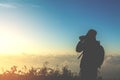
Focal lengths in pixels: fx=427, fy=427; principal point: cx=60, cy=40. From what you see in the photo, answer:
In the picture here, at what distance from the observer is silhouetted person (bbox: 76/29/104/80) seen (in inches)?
703

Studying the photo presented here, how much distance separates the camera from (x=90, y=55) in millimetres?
18016

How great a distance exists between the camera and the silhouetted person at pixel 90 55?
17844 mm

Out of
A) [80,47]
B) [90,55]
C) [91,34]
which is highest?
[91,34]

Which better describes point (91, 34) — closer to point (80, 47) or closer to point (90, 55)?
point (80, 47)

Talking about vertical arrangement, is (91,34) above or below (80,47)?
above

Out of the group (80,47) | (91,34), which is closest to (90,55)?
(80,47)

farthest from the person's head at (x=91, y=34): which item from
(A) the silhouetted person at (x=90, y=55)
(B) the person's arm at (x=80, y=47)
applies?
(B) the person's arm at (x=80, y=47)

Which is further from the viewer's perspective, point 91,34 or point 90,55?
point 90,55

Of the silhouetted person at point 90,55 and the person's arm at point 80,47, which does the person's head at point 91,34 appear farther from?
the person's arm at point 80,47

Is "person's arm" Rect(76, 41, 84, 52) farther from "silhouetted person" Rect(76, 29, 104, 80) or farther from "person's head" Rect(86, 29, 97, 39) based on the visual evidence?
"person's head" Rect(86, 29, 97, 39)

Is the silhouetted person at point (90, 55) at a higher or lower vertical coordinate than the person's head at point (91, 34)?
lower

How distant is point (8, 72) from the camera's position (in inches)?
1236

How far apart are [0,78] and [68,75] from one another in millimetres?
4721

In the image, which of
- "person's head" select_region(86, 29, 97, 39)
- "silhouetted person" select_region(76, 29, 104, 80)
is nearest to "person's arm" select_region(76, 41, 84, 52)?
"silhouetted person" select_region(76, 29, 104, 80)
